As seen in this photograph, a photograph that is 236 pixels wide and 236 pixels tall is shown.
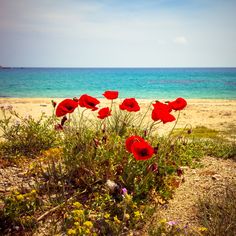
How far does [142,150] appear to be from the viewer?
270cm

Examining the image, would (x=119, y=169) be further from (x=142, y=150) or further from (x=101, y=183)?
(x=142, y=150)

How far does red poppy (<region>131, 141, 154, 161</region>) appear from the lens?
2.66 m

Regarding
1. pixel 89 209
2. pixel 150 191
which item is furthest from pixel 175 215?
pixel 89 209

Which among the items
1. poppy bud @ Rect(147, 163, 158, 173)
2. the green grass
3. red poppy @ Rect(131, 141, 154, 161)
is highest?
red poppy @ Rect(131, 141, 154, 161)

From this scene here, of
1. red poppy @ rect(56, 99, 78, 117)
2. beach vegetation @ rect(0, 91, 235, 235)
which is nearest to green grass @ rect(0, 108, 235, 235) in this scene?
beach vegetation @ rect(0, 91, 235, 235)

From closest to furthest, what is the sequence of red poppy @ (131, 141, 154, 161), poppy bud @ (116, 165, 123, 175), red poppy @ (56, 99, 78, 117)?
red poppy @ (131, 141, 154, 161)
red poppy @ (56, 99, 78, 117)
poppy bud @ (116, 165, 123, 175)

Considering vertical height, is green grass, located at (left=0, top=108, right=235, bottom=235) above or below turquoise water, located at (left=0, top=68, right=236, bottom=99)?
above

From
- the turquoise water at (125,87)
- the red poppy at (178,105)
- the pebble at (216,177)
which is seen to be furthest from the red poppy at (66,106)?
the turquoise water at (125,87)

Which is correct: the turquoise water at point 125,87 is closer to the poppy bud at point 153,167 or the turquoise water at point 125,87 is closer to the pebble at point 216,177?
the pebble at point 216,177

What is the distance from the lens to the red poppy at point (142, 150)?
8.72ft

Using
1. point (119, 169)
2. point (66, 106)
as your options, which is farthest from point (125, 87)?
point (66, 106)

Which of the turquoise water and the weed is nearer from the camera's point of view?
the weed

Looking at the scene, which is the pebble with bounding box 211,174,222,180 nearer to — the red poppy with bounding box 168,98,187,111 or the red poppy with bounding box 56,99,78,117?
the red poppy with bounding box 168,98,187,111

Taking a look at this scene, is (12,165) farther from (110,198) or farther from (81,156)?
(110,198)
